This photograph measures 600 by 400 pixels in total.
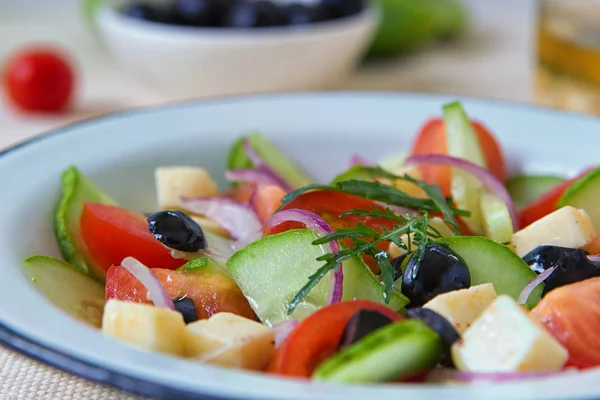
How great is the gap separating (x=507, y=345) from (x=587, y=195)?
771 millimetres

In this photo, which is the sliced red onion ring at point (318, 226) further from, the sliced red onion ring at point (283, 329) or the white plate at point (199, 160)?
the white plate at point (199, 160)

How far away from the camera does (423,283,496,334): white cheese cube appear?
1.34 m

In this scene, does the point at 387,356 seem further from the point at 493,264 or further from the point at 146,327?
the point at 493,264

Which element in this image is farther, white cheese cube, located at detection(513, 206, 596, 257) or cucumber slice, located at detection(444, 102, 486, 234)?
cucumber slice, located at detection(444, 102, 486, 234)

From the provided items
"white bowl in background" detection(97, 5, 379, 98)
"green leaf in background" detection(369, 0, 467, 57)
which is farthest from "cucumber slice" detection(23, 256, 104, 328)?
"green leaf in background" detection(369, 0, 467, 57)

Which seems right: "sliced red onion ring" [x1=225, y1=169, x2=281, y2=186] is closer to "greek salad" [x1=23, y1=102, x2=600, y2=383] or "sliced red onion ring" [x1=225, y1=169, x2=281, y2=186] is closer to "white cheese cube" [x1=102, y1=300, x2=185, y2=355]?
"greek salad" [x1=23, y1=102, x2=600, y2=383]

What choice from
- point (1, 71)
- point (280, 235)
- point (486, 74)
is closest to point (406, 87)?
point (486, 74)

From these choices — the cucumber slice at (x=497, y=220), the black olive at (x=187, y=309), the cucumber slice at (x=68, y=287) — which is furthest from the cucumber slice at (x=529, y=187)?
the cucumber slice at (x=68, y=287)

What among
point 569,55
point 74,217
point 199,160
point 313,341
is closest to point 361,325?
point 313,341

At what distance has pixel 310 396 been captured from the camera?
0.99m

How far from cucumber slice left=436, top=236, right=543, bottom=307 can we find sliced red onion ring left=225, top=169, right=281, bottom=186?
62 cm

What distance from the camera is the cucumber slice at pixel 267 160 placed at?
2.18 metres

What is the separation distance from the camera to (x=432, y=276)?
145 cm

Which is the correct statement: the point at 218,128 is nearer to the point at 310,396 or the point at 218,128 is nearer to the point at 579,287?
the point at 579,287
